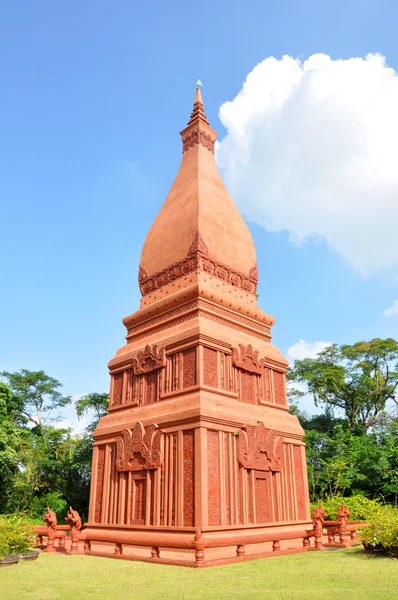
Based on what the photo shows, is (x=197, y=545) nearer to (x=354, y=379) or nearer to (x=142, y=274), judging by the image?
(x=142, y=274)

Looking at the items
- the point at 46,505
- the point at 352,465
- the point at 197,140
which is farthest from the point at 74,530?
the point at 352,465

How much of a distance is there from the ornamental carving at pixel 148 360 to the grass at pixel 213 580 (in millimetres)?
5452

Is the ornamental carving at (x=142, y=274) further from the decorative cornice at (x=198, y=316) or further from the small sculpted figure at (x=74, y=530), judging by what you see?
the small sculpted figure at (x=74, y=530)

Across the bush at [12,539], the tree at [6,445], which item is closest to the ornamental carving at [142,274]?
the tree at [6,445]

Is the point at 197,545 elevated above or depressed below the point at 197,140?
below

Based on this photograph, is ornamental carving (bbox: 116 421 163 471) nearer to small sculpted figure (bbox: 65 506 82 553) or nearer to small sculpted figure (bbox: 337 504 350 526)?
small sculpted figure (bbox: 65 506 82 553)

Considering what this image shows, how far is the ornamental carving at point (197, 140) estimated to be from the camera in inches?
761

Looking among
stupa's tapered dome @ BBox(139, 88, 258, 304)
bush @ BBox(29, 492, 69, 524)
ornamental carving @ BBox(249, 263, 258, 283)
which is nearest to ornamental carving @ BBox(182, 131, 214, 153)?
stupa's tapered dome @ BBox(139, 88, 258, 304)

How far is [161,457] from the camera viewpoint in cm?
1309

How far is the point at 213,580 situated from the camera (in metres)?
8.37

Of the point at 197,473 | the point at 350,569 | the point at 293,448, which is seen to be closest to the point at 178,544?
the point at 197,473

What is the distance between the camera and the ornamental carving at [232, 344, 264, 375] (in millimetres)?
14602

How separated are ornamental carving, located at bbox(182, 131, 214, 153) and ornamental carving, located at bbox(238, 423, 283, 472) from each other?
10921 mm

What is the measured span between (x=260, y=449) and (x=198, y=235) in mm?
6732
